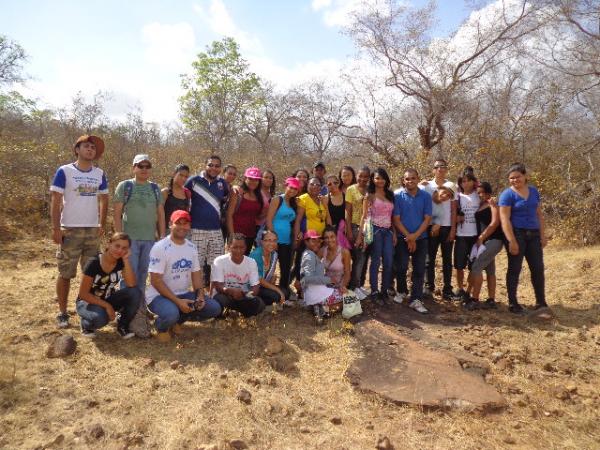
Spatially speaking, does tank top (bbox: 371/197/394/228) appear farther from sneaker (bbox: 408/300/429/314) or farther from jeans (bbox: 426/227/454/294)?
sneaker (bbox: 408/300/429/314)

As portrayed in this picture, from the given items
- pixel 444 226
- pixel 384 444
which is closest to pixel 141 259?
pixel 384 444

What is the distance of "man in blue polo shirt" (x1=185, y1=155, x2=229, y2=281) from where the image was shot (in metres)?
4.75

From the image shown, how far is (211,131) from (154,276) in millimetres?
17112

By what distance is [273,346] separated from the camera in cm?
391

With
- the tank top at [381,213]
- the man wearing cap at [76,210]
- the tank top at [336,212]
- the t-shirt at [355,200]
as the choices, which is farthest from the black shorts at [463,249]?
the man wearing cap at [76,210]

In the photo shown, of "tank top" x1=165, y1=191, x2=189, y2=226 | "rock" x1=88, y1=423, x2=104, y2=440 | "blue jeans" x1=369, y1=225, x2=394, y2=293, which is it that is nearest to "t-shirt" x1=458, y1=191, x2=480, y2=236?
"blue jeans" x1=369, y1=225, x2=394, y2=293

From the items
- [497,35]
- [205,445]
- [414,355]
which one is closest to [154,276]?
[205,445]

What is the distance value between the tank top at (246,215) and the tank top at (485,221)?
2.84 meters

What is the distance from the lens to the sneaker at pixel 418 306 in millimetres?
5066

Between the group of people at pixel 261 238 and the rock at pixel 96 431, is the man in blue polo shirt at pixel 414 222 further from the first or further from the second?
the rock at pixel 96 431

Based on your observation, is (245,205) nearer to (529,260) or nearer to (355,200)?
(355,200)

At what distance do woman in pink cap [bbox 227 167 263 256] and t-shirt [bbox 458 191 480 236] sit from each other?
8.58 feet

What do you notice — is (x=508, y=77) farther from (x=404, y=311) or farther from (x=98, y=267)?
(x=98, y=267)

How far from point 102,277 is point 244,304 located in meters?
1.46
